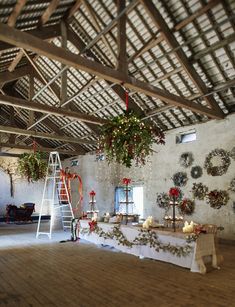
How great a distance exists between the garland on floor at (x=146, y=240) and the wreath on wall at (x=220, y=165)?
357 cm

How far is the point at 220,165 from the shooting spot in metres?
8.31

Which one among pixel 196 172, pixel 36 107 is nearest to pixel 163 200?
pixel 196 172

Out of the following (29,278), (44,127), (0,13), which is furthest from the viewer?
(44,127)

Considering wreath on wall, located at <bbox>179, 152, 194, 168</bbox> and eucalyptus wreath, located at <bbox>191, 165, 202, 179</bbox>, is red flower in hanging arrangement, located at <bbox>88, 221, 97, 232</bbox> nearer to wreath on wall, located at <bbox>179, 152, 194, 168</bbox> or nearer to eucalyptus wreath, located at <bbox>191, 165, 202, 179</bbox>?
eucalyptus wreath, located at <bbox>191, 165, 202, 179</bbox>

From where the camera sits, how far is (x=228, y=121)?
8305 millimetres

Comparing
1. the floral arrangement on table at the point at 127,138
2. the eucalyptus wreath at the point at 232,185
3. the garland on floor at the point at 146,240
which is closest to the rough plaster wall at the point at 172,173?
the eucalyptus wreath at the point at 232,185

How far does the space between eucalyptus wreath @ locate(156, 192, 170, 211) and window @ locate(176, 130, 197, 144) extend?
1.95 metres

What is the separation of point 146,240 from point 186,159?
413 cm

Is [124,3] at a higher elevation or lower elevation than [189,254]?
higher

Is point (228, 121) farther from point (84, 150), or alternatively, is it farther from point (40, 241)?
point (84, 150)

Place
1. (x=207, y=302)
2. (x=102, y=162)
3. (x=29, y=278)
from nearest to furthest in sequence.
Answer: (x=207, y=302)
(x=29, y=278)
(x=102, y=162)

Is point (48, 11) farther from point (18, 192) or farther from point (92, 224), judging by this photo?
point (18, 192)

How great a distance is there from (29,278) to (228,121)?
674cm

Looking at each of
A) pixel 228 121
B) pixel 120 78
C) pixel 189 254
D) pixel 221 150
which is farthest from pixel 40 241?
pixel 228 121
